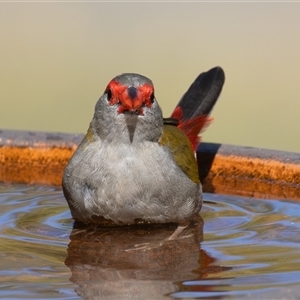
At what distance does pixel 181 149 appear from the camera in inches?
242

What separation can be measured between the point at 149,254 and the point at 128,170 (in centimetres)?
72

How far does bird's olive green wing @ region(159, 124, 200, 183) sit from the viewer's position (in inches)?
235

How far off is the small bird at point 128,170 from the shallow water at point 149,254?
14 cm

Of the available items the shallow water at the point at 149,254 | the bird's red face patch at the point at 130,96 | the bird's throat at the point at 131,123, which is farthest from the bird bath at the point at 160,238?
the bird's red face patch at the point at 130,96

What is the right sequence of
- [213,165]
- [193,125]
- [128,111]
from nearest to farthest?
[128,111], [213,165], [193,125]

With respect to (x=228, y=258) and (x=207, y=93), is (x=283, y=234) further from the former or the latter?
(x=207, y=93)

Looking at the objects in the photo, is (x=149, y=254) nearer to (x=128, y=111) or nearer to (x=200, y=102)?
(x=128, y=111)

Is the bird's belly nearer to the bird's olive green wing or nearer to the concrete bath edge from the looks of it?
the bird's olive green wing

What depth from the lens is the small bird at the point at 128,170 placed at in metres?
5.53

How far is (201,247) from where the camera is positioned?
202 inches

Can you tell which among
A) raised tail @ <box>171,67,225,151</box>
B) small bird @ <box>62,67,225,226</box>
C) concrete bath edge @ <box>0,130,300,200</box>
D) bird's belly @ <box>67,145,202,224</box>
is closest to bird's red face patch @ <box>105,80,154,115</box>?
small bird @ <box>62,67,225,226</box>

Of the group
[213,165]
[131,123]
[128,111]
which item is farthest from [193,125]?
[128,111]

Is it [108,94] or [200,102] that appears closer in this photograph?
[108,94]

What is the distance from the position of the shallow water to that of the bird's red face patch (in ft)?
2.49
